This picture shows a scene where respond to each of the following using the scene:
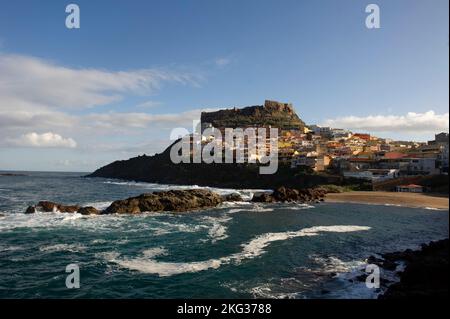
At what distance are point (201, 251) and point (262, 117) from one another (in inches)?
6373

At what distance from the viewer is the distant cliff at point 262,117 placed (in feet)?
566

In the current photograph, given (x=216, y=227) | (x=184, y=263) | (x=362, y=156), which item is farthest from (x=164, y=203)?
(x=362, y=156)

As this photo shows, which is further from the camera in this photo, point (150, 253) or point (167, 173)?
point (167, 173)

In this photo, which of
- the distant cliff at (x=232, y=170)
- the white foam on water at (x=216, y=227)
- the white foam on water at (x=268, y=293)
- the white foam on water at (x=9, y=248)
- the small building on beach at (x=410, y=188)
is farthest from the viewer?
the distant cliff at (x=232, y=170)

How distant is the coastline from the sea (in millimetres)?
9846

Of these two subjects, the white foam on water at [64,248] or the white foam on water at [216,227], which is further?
the white foam on water at [216,227]

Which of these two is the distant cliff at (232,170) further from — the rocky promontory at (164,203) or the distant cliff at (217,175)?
the rocky promontory at (164,203)

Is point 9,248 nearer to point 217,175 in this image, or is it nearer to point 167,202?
point 167,202

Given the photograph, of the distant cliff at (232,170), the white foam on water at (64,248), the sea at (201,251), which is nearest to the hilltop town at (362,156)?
the distant cliff at (232,170)

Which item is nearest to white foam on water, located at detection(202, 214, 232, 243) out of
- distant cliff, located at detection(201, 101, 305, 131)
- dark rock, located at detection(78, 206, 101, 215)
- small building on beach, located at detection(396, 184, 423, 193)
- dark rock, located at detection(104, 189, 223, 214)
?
dark rock, located at detection(104, 189, 223, 214)

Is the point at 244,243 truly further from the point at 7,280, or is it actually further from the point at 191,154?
the point at 191,154

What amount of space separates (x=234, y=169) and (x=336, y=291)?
3345 inches
